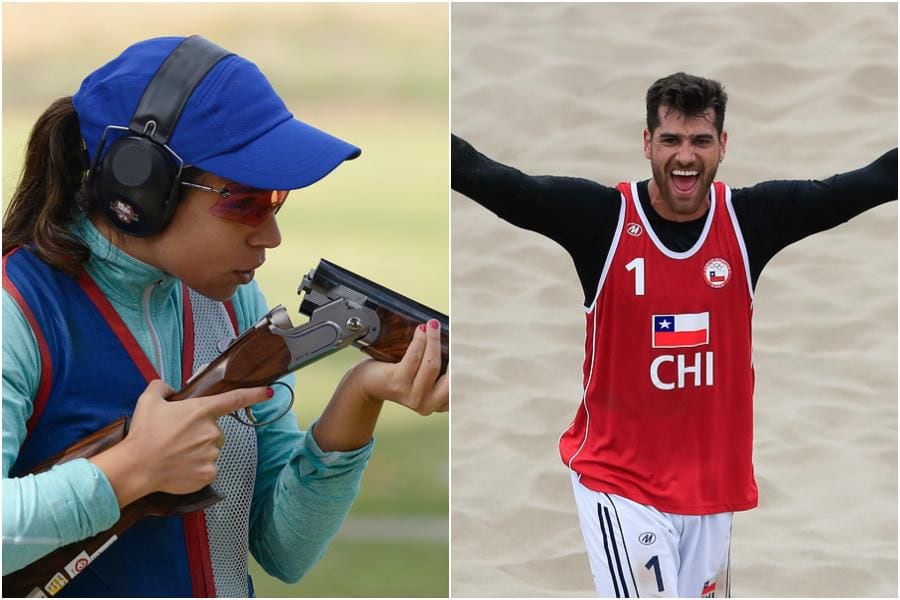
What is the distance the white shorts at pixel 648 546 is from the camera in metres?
2.78

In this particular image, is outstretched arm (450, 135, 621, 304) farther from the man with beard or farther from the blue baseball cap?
the blue baseball cap

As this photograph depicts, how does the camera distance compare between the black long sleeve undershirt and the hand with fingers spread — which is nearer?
the hand with fingers spread

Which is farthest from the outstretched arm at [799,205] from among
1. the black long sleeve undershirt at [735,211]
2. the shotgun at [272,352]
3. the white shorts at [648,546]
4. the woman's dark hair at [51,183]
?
the woman's dark hair at [51,183]

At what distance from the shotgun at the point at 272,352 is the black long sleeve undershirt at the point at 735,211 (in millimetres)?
672

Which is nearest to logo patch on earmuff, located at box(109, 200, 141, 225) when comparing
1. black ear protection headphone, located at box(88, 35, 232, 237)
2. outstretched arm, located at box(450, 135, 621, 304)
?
black ear protection headphone, located at box(88, 35, 232, 237)

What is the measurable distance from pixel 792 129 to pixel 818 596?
74.8 inches

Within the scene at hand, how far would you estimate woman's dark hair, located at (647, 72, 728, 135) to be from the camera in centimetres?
278

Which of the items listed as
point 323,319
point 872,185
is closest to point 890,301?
point 872,185

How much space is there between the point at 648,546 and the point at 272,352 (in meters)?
1.13

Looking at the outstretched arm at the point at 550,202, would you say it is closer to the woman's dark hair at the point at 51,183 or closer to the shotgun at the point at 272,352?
the shotgun at the point at 272,352

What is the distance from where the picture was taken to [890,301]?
4.93 metres

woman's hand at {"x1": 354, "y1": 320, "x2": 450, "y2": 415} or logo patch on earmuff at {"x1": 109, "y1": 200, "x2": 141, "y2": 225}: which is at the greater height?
logo patch on earmuff at {"x1": 109, "y1": 200, "x2": 141, "y2": 225}

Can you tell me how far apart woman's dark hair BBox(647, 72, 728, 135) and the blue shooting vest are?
1.35 metres

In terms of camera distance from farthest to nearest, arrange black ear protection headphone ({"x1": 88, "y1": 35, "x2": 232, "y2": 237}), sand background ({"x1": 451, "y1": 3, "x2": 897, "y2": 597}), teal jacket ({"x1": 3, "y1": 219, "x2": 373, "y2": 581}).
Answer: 1. sand background ({"x1": 451, "y1": 3, "x2": 897, "y2": 597})
2. black ear protection headphone ({"x1": 88, "y1": 35, "x2": 232, "y2": 237})
3. teal jacket ({"x1": 3, "y1": 219, "x2": 373, "y2": 581})
